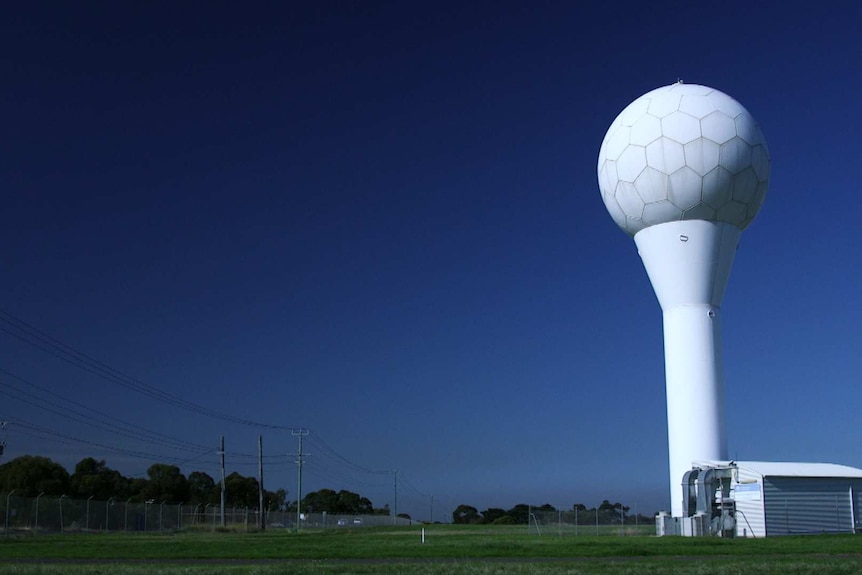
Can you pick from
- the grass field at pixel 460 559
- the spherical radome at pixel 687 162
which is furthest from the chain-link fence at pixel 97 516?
the spherical radome at pixel 687 162

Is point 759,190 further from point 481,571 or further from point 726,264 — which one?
point 481,571

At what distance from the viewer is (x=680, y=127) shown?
116ft

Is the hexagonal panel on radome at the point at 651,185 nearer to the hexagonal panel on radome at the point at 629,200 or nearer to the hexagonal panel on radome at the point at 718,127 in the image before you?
the hexagonal panel on radome at the point at 629,200

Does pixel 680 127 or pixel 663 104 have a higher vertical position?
pixel 663 104

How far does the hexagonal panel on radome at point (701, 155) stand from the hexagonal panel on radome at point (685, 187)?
10.6 inches

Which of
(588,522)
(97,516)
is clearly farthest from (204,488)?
(588,522)

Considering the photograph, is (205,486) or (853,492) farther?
(205,486)

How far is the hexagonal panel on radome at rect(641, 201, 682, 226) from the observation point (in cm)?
3528

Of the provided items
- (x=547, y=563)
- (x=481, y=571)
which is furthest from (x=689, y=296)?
(x=481, y=571)

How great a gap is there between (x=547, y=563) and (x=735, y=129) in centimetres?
2191

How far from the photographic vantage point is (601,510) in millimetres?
45406

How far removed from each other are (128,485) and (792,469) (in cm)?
6264

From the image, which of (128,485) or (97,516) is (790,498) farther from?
(128,485)

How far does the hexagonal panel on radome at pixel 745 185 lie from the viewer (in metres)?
35.2
